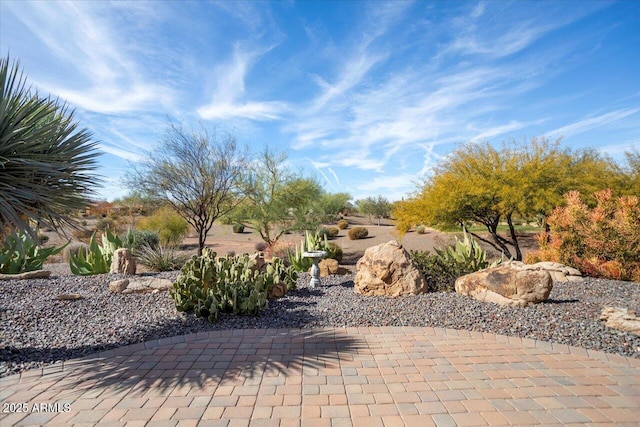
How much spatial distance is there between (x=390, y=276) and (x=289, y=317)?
2303 millimetres

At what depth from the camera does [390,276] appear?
Answer: 6645 millimetres

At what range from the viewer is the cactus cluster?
5219mm

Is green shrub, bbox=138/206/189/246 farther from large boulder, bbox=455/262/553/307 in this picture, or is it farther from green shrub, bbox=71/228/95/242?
large boulder, bbox=455/262/553/307

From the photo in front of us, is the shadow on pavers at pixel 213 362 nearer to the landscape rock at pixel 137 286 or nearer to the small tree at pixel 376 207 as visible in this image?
the landscape rock at pixel 137 286

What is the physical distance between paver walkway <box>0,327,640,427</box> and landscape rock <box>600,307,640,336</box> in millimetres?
808

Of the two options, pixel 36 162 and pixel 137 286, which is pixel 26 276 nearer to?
pixel 137 286

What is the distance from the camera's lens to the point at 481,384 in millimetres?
3283

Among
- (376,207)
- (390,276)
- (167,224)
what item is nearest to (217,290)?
(390,276)

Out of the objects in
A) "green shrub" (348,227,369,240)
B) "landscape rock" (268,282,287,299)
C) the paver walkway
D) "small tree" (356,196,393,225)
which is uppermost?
"small tree" (356,196,393,225)

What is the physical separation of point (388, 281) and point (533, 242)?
18.0 meters

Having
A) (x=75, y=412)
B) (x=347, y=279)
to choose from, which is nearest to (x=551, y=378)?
(x=75, y=412)

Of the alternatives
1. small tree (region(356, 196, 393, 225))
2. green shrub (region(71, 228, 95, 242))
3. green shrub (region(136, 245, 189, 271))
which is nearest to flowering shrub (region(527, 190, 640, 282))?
green shrub (region(71, 228, 95, 242))

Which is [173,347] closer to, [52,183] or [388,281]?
[52,183]

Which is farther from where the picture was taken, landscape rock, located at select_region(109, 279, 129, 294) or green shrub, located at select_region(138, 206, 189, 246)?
green shrub, located at select_region(138, 206, 189, 246)
